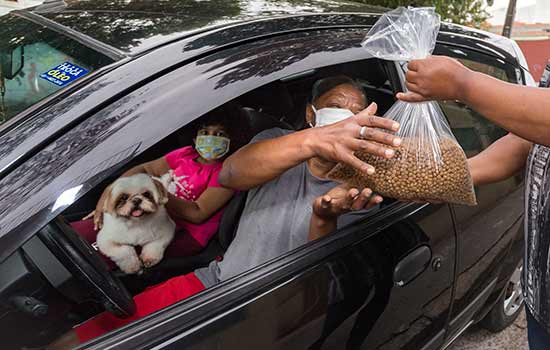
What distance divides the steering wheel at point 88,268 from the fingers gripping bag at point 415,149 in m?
0.72

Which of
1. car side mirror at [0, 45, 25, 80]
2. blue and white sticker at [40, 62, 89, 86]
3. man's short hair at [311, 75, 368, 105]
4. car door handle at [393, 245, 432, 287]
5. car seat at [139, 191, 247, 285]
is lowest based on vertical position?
car seat at [139, 191, 247, 285]

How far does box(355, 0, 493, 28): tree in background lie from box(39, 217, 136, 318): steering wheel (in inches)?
241

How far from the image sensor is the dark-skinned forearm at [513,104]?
996 mm

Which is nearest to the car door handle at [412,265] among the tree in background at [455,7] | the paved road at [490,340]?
the paved road at [490,340]

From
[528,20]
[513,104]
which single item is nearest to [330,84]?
[513,104]

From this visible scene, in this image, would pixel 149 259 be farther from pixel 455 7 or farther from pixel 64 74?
pixel 455 7


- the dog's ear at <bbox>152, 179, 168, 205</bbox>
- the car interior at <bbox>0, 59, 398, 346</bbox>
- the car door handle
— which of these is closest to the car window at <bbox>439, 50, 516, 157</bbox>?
the car interior at <bbox>0, 59, 398, 346</bbox>

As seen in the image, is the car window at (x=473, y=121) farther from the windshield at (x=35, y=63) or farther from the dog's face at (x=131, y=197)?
the windshield at (x=35, y=63)

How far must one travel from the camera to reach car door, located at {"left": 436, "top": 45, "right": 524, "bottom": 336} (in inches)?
76.6

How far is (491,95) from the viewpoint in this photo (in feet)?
3.38

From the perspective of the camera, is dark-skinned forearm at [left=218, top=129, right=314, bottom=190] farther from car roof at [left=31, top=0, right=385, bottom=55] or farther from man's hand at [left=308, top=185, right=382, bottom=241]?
car roof at [left=31, top=0, right=385, bottom=55]

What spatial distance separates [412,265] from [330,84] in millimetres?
737

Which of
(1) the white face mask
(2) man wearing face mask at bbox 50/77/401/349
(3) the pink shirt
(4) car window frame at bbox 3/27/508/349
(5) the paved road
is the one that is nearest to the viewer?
(4) car window frame at bbox 3/27/508/349

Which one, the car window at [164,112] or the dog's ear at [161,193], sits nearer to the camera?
the car window at [164,112]
